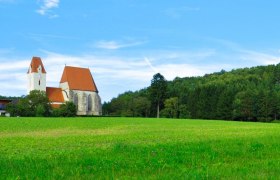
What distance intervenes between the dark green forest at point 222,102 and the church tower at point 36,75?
1163 inches

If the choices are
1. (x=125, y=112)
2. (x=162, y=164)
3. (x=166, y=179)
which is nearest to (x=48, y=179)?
(x=166, y=179)

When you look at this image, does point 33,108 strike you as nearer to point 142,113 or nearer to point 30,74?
point 30,74

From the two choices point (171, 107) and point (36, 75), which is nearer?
point (171, 107)

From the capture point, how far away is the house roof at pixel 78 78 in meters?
141

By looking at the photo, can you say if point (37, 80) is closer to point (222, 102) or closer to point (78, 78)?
point (78, 78)

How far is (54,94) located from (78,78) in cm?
1096

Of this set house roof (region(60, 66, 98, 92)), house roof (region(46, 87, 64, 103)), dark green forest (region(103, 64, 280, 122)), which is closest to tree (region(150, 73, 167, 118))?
dark green forest (region(103, 64, 280, 122))

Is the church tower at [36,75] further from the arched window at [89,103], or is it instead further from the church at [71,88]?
the arched window at [89,103]

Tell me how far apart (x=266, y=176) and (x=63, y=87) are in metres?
137

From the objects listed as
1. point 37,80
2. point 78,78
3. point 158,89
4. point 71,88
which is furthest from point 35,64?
point 158,89

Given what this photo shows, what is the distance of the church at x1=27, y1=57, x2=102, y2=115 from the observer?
447 feet

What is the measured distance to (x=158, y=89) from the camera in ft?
421

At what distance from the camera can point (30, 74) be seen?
Answer: 137 meters

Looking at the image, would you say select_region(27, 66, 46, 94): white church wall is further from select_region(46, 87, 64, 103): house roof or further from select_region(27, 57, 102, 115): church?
select_region(46, 87, 64, 103): house roof
